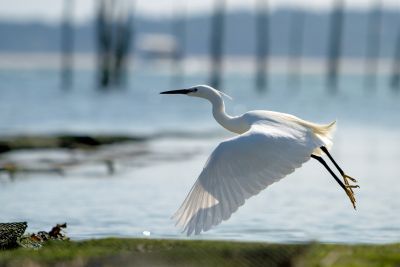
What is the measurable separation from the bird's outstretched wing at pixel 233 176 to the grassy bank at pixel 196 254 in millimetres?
239

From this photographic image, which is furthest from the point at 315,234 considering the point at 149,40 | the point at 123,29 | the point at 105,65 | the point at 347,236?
the point at 149,40

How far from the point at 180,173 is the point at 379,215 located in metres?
5.36

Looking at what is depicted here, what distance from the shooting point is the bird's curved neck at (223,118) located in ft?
36.7

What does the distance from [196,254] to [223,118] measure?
12.8ft

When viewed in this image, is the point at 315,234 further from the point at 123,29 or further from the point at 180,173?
the point at 123,29

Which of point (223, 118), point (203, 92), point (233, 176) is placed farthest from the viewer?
point (203, 92)

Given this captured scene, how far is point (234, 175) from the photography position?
30.7ft

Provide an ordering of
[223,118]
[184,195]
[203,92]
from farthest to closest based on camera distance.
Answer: [184,195]
[203,92]
[223,118]

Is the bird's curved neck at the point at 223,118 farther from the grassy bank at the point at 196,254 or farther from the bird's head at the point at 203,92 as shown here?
the grassy bank at the point at 196,254

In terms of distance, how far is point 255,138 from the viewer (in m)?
9.70

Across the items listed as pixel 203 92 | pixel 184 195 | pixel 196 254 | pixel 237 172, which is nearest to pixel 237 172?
pixel 237 172

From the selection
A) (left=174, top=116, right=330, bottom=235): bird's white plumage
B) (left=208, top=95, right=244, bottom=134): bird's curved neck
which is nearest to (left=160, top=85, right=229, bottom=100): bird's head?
(left=208, top=95, right=244, bottom=134): bird's curved neck

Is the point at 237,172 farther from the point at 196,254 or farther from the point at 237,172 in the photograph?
the point at 196,254

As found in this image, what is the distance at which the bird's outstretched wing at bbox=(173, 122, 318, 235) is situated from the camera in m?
9.12
